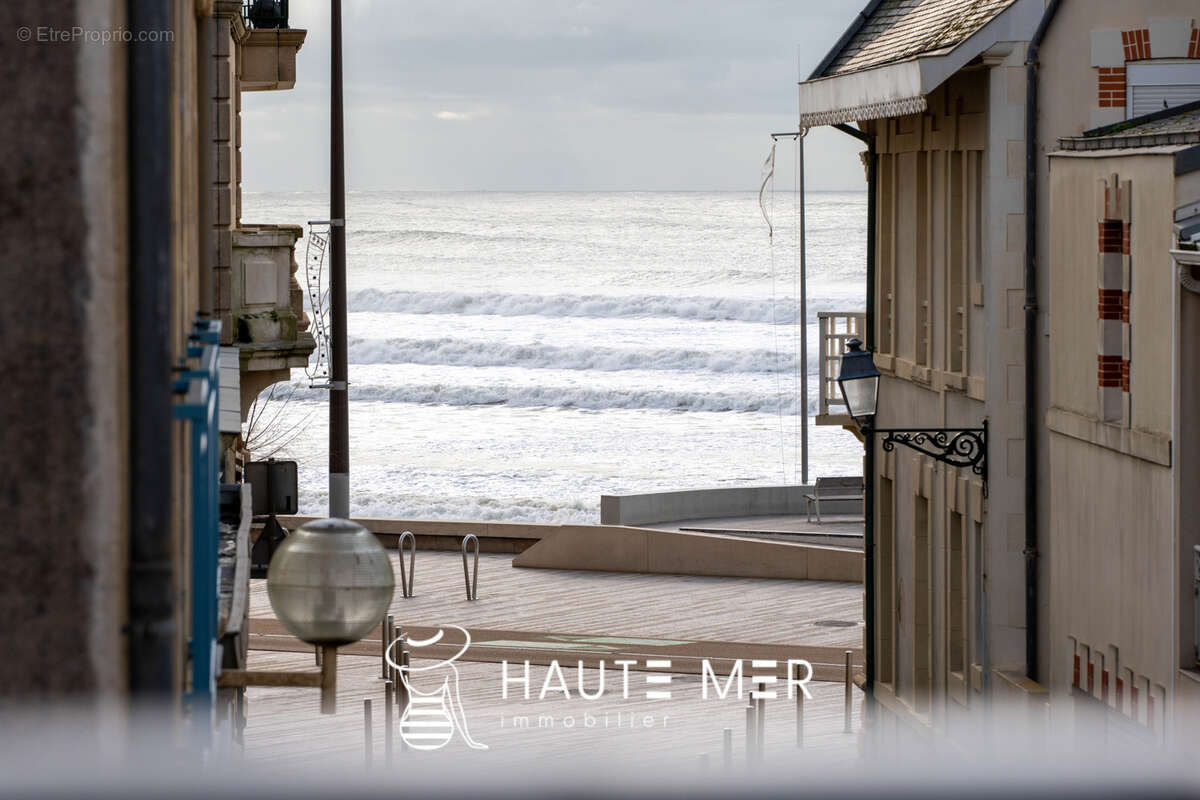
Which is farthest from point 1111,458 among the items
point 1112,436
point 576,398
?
point 576,398

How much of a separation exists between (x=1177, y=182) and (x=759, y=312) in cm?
8087

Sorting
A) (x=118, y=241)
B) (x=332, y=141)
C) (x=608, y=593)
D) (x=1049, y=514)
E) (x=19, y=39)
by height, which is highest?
(x=332, y=141)

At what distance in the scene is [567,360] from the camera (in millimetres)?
78812

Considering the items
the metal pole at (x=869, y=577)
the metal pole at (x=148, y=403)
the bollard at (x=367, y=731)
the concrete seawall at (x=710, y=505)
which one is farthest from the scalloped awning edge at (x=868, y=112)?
the concrete seawall at (x=710, y=505)

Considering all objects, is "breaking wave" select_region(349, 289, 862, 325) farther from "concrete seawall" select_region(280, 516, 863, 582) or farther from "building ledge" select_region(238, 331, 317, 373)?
"building ledge" select_region(238, 331, 317, 373)

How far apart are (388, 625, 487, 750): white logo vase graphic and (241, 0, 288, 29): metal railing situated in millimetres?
7538

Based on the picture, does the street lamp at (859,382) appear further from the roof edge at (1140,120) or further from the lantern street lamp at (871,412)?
the roof edge at (1140,120)

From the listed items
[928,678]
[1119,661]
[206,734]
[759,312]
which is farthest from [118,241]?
[759,312]

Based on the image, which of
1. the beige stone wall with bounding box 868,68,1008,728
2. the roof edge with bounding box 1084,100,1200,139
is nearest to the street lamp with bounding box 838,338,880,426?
the beige stone wall with bounding box 868,68,1008,728

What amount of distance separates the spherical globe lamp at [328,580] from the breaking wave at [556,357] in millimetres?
67612

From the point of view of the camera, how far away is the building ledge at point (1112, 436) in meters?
10.5

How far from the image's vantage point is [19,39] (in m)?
3.61

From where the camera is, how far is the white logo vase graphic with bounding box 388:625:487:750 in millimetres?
15776

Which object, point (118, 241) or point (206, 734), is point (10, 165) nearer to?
point (118, 241)
